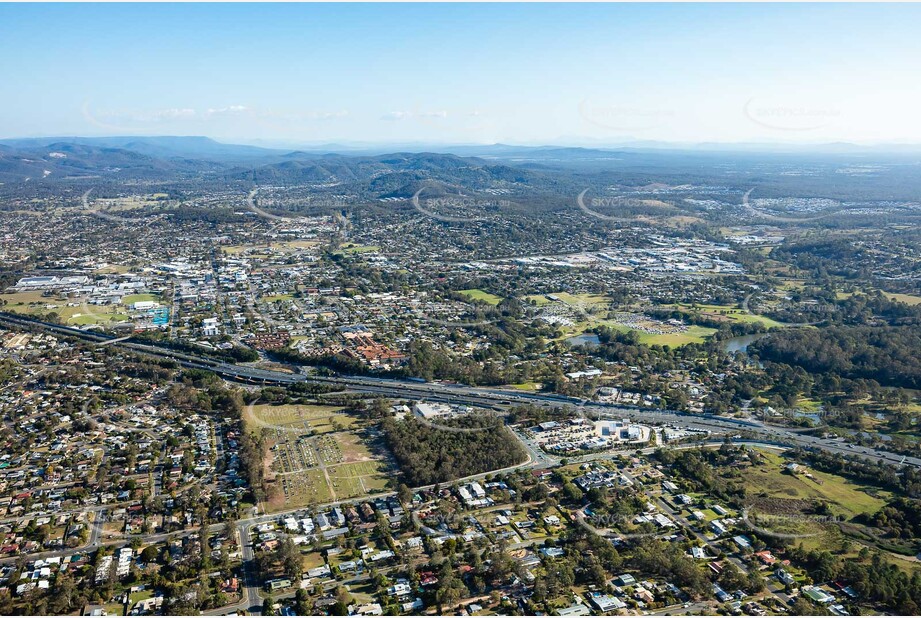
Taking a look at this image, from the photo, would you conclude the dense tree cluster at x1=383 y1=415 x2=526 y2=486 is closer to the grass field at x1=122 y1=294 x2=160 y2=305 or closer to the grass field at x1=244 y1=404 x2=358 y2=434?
the grass field at x1=244 y1=404 x2=358 y2=434

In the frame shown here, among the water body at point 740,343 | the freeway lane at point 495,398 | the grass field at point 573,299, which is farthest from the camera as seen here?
the grass field at point 573,299

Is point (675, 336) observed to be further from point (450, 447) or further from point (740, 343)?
point (450, 447)

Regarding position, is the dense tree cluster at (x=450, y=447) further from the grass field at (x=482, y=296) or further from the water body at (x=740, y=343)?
the grass field at (x=482, y=296)

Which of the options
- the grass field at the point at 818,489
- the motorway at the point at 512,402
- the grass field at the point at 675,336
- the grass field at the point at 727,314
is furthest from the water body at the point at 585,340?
the grass field at the point at 818,489

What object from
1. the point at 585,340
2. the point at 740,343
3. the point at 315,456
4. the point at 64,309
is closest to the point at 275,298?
the point at 64,309

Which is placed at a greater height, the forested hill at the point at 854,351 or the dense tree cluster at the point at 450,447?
the forested hill at the point at 854,351

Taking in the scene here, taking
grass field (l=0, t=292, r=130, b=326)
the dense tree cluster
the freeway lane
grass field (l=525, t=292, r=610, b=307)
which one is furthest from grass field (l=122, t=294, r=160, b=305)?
the dense tree cluster
